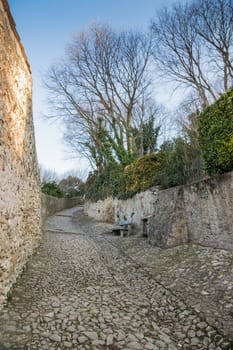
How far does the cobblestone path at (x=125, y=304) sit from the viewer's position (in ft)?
7.64

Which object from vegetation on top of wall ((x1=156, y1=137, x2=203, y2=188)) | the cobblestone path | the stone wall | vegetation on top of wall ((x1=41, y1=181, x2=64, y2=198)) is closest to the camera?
the cobblestone path

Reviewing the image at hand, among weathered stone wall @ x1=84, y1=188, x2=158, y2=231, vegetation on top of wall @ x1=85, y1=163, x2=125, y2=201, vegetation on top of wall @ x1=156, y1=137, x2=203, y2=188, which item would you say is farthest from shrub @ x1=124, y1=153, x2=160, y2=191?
vegetation on top of wall @ x1=85, y1=163, x2=125, y2=201

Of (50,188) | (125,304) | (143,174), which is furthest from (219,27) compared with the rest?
(50,188)

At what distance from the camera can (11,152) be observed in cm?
358

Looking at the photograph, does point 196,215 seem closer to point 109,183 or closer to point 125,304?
point 125,304

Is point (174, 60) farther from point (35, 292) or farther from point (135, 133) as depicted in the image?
point (35, 292)

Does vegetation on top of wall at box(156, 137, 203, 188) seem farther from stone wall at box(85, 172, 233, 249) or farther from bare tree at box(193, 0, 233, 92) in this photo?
bare tree at box(193, 0, 233, 92)

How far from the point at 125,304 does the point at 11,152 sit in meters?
2.78

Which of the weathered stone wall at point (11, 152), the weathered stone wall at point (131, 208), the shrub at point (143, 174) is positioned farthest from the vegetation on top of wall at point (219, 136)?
the weathered stone wall at point (11, 152)

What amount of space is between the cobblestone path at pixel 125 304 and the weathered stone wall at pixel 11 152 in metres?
0.42

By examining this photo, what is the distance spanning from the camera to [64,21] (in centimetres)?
602

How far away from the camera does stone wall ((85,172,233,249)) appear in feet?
14.5

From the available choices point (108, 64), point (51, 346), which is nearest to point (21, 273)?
point (51, 346)

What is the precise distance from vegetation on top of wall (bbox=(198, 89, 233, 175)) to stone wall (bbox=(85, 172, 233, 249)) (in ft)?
Answer: 0.93
